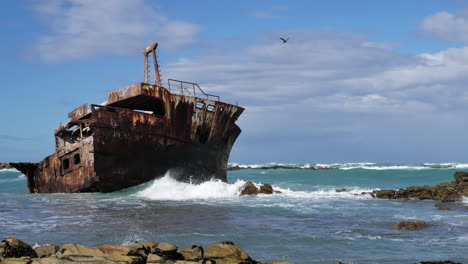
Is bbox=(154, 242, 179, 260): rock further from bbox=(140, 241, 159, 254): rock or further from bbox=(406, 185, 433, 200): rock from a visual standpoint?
bbox=(406, 185, 433, 200): rock

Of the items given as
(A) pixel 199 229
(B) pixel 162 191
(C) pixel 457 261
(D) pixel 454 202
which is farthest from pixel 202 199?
(C) pixel 457 261

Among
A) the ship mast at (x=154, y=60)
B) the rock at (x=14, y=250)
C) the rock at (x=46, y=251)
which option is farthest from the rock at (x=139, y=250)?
the ship mast at (x=154, y=60)

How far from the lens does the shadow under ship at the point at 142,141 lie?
1833 centimetres

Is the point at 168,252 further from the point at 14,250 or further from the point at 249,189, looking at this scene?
the point at 249,189

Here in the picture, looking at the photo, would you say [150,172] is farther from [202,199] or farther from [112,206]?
[112,206]

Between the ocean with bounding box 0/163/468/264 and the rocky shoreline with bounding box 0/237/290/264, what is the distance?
1.01 metres

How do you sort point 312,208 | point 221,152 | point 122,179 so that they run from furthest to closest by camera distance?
point 221,152
point 122,179
point 312,208

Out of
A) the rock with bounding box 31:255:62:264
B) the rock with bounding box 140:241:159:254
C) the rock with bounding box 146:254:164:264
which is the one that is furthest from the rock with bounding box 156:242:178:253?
the rock with bounding box 31:255:62:264

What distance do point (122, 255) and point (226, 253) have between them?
1529 millimetres

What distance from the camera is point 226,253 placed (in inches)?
277

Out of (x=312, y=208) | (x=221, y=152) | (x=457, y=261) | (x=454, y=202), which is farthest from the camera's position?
(x=221, y=152)

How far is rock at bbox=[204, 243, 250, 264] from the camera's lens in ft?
22.9

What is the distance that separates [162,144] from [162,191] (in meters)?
1.92

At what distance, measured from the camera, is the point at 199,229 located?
35.0 ft
